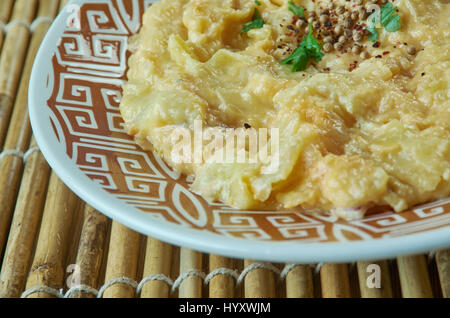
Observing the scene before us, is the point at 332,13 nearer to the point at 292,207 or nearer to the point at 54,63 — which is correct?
the point at 292,207

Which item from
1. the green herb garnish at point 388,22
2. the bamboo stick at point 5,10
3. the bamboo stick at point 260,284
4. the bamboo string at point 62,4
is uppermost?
the bamboo string at point 62,4

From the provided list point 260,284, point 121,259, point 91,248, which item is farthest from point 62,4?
point 260,284

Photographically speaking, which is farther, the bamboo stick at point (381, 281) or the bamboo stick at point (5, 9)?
the bamboo stick at point (5, 9)

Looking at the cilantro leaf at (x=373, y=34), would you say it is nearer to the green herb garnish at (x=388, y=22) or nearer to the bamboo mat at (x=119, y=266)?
the green herb garnish at (x=388, y=22)

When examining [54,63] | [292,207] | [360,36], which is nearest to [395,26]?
[360,36]

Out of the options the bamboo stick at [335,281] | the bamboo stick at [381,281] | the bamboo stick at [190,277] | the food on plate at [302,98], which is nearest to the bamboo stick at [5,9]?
the food on plate at [302,98]
